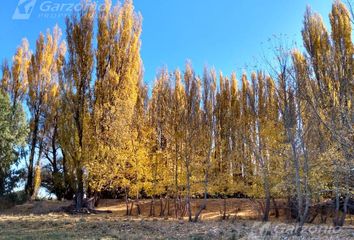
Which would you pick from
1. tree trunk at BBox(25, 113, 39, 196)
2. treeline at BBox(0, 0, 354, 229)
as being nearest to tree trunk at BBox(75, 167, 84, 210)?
treeline at BBox(0, 0, 354, 229)

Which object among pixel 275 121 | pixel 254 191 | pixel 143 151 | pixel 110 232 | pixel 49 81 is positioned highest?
pixel 49 81

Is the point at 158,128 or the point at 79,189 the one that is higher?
the point at 158,128

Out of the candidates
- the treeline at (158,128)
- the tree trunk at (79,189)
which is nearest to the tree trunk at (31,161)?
the treeline at (158,128)

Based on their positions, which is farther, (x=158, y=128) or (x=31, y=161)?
(x=31, y=161)

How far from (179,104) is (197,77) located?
1.30 m

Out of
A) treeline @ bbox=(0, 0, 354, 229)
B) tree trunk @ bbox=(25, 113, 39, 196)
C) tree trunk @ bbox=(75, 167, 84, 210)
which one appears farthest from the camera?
tree trunk @ bbox=(25, 113, 39, 196)

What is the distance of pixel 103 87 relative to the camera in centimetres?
1562

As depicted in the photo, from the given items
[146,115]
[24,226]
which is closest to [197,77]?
[146,115]

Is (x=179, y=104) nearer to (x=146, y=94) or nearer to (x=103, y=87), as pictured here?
(x=103, y=87)

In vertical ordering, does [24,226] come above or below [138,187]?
below

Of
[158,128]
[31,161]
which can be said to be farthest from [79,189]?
[31,161]

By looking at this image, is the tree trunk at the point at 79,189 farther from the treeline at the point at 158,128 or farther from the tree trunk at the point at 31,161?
the tree trunk at the point at 31,161

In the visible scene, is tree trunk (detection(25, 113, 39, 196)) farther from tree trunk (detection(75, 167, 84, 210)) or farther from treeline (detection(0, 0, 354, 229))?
tree trunk (detection(75, 167, 84, 210))

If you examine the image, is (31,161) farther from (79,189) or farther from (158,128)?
(158,128)
